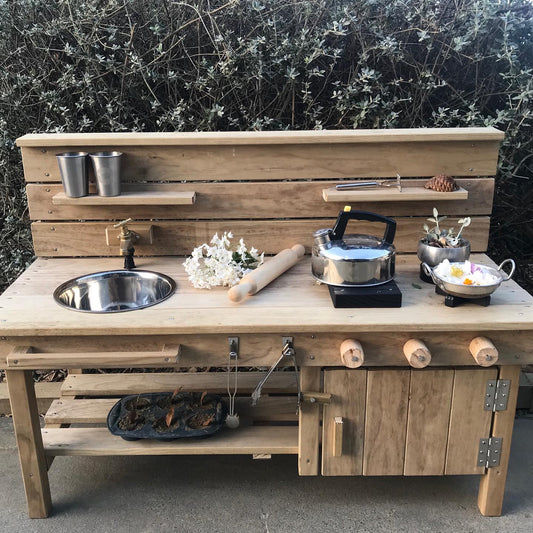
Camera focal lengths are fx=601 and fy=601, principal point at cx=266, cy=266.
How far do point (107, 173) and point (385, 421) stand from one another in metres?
1.59

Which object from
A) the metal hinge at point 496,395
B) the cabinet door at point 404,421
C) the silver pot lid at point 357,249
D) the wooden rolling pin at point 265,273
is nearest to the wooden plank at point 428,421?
the cabinet door at point 404,421

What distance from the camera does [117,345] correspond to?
2.27m

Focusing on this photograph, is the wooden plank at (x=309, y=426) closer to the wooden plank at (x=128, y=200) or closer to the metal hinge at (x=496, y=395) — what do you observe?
the metal hinge at (x=496, y=395)

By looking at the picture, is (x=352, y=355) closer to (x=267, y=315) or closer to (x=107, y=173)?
(x=267, y=315)

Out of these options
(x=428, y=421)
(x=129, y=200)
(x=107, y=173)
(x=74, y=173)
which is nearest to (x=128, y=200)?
(x=129, y=200)

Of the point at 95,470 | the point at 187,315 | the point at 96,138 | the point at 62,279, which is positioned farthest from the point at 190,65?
the point at 95,470

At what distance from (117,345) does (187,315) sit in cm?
29

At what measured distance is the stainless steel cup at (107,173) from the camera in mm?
2645

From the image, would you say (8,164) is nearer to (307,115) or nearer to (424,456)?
(307,115)

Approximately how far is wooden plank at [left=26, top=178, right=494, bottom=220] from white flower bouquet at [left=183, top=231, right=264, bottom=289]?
27 centimetres

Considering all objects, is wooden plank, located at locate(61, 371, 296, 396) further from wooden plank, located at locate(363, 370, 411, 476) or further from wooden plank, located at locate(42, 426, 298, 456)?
wooden plank, located at locate(363, 370, 411, 476)

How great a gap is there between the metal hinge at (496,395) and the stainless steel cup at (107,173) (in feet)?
5.87

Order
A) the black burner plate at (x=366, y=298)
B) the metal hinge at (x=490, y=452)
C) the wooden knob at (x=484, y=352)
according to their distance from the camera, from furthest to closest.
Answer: the metal hinge at (x=490, y=452) → the black burner plate at (x=366, y=298) → the wooden knob at (x=484, y=352)

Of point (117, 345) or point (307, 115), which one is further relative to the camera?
point (307, 115)
